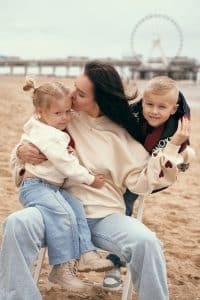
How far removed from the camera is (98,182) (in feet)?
10.8

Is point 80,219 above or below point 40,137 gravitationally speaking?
below

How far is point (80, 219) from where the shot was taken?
3191 mm

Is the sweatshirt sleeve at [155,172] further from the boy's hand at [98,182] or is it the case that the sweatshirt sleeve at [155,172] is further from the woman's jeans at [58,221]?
the woman's jeans at [58,221]

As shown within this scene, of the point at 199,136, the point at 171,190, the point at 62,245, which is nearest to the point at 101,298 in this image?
the point at 62,245

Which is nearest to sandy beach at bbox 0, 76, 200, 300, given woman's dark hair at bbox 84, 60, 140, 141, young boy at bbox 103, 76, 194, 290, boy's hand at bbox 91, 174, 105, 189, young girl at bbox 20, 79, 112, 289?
woman's dark hair at bbox 84, 60, 140, 141

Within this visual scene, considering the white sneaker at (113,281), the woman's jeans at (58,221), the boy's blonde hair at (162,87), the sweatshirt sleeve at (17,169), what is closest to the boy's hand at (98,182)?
the woman's jeans at (58,221)

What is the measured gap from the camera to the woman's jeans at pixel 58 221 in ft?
9.98

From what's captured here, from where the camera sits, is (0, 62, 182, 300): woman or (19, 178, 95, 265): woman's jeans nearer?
(0, 62, 182, 300): woman

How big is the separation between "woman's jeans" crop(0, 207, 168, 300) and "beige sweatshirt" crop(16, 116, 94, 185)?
0.27m

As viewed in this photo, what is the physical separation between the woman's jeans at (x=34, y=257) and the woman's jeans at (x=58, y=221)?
35 mm

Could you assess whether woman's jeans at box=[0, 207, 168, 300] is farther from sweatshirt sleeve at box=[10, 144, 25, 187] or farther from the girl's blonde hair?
the girl's blonde hair

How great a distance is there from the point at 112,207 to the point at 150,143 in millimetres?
451

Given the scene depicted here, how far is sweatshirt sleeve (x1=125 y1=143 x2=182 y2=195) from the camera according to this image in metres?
3.26

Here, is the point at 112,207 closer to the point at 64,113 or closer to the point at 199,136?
the point at 64,113
